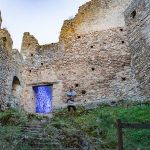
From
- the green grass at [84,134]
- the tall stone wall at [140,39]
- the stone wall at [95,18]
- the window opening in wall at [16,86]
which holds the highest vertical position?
the stone wall at [95,18]

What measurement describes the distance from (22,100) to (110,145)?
8.40 metres

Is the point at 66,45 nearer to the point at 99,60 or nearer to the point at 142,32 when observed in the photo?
the point at 99,60

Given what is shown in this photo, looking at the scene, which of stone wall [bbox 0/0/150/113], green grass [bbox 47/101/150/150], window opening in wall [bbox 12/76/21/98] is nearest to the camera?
green grass [bbox 47/101/150/150]

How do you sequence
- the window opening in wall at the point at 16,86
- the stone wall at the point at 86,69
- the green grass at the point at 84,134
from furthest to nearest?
1. the window opening in wall at the point at 16,86
2. the stone wall at the point at 86,69
3. the green grass at the point at 84,134

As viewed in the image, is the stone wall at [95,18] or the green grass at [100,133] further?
the stone wall at [95,18]

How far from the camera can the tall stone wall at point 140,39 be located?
12.8 meters

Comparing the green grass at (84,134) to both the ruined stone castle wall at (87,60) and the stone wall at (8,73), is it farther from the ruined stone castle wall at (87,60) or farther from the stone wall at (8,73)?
the ruined stone castle wall at (87,60)

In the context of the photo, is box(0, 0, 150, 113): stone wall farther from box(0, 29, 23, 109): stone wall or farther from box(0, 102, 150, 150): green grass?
box(0, 102, 150, 150): green grass

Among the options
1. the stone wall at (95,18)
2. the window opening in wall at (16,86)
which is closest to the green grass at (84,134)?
the window opening in wall at (16,86)

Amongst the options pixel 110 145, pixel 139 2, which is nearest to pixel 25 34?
pixel 139 2

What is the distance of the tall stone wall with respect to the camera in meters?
12.8

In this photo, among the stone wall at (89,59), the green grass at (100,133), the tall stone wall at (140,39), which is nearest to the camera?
the green grass at (100,133)

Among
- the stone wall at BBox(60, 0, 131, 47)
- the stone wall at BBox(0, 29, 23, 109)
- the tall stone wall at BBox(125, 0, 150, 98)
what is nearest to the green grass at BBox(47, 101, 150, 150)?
the tall stone wall at BBox(125, 0, 150, 98)

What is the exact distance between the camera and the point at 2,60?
13602 millimetres
